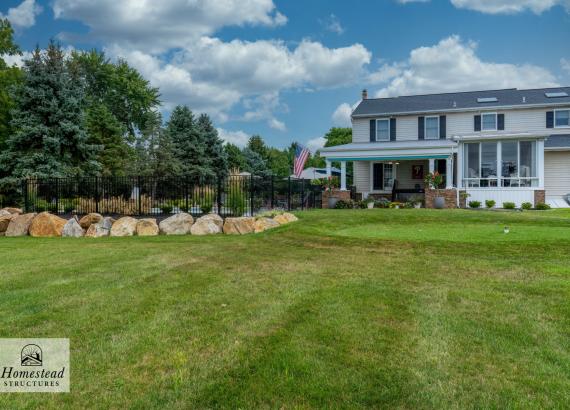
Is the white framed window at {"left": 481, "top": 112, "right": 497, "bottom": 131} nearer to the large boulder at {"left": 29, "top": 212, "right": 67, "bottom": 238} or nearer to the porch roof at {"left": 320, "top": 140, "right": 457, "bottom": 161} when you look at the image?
the porch roof at {"left": 320, "top": 140, "right": 457, "bottom": 161}

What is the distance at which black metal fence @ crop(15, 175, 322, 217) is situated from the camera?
15867 mm

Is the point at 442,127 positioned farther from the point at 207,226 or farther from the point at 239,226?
the point at 207,226

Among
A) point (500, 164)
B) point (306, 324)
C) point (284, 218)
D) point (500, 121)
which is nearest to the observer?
point (306, 324)

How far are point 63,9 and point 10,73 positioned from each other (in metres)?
8.32

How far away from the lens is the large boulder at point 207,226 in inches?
503

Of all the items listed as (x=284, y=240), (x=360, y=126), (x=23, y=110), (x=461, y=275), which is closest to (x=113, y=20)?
(x=23, y=110)

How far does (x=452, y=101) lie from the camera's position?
2566 cm

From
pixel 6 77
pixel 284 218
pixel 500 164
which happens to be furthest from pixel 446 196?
pixel 6 77

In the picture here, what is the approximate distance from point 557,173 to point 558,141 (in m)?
1.70

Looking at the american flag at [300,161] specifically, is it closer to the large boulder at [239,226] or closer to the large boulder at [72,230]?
the large boulder at [239,226]

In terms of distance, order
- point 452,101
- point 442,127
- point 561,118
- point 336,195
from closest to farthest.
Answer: point 336,195
point 561,118
point 442,127
point 452,101

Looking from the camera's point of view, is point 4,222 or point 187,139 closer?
point 4,222

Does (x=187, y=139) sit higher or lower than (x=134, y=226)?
higher

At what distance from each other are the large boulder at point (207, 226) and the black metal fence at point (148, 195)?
234 centimetres
